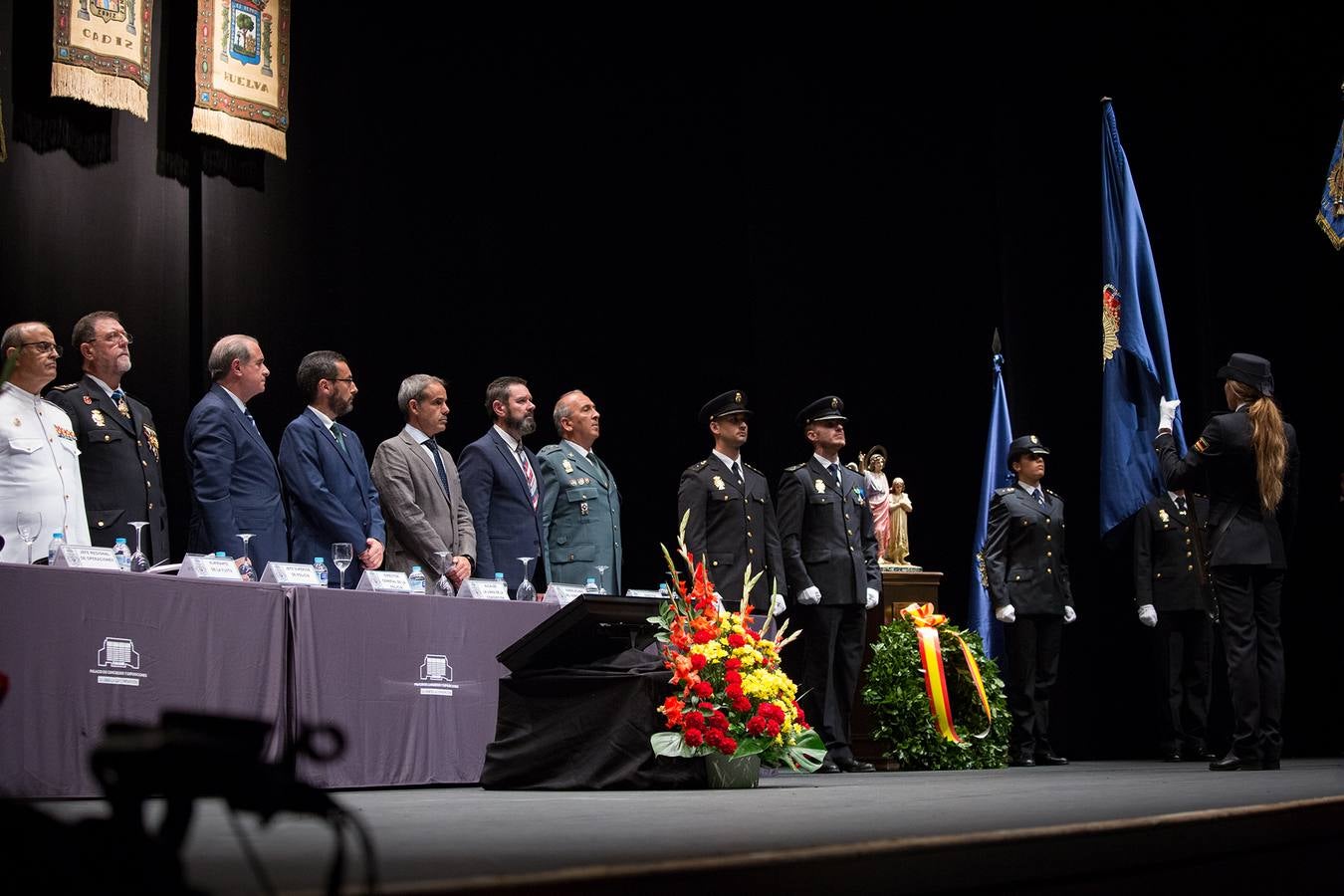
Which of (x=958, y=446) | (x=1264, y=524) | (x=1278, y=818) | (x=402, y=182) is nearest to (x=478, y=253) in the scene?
(x=402, y=182)

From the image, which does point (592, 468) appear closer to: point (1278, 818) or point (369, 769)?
point (369, 769)

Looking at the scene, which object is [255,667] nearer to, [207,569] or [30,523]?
[207,569]

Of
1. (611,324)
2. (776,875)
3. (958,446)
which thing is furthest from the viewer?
(958,446)

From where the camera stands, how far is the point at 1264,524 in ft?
18.3

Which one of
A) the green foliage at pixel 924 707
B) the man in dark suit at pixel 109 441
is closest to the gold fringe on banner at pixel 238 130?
the man in dark suit at pixel 109 441

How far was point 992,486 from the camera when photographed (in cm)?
859

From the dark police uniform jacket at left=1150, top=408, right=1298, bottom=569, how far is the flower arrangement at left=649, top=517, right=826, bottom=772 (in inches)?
74.5

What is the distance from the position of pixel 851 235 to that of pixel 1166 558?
2.69 meters

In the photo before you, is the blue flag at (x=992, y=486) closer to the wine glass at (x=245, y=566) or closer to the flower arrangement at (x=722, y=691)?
the flower arrangement at (x=722, y=691)

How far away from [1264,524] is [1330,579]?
3.12 m

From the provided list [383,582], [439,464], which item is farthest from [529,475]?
[383,582]

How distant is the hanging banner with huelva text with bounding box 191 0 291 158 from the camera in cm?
658

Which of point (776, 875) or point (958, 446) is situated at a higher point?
point (958, 446)

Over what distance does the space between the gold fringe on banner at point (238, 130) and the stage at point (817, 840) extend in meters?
3.40
